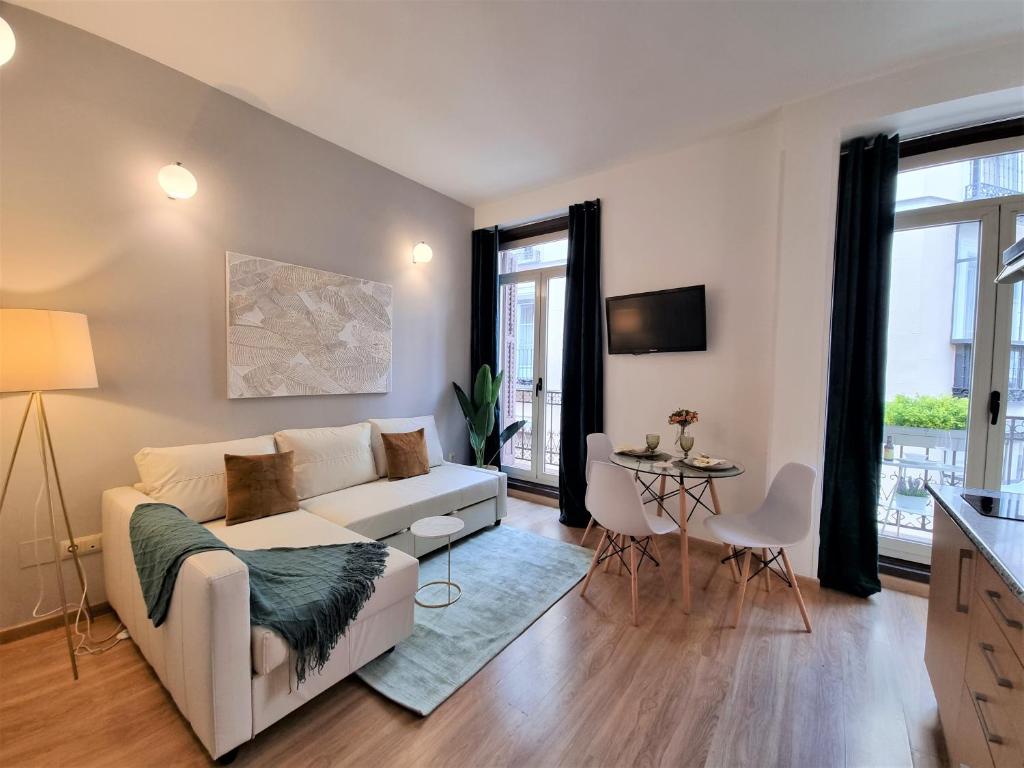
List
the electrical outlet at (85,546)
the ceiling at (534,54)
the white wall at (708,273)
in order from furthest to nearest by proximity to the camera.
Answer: the white wall at (708,273) < the electrical outlet at (85,546) < the ceiling at (534,54)

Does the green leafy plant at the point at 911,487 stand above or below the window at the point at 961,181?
below

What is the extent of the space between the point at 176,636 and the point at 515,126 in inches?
132

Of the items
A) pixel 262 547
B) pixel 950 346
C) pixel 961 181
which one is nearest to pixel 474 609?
pixel 262 547

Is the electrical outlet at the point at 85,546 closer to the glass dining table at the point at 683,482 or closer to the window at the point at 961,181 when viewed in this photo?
the glass dining table at the point at 683,482

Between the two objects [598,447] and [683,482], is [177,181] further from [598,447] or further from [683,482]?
[683,482]

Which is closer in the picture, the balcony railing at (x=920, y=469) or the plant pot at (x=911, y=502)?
the balcony railing at (x=920, y=469)

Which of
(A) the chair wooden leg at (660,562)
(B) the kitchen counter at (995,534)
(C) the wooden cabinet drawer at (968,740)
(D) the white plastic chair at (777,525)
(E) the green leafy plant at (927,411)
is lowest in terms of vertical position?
(A) the chair wooden leg at (660,562)

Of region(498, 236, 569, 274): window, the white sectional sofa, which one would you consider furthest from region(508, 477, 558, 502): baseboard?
region(498, 236, 569, 274): window

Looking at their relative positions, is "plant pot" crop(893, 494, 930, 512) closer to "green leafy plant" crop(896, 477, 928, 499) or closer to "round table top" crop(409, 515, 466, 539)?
"green leafy plant" crop(896, 477, 928, 499)

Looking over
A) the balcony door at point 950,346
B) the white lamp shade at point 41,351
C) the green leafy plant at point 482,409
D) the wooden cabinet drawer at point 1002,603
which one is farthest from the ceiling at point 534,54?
the wooden cabinet drawer at point 1002,603

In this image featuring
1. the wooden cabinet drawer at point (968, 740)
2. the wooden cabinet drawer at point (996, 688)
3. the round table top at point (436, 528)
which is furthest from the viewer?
the round table top at point (436, 528)

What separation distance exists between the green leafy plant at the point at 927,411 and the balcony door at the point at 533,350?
250 centimetres

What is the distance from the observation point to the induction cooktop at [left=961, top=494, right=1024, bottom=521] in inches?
56.7

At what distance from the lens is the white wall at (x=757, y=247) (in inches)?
92.8
